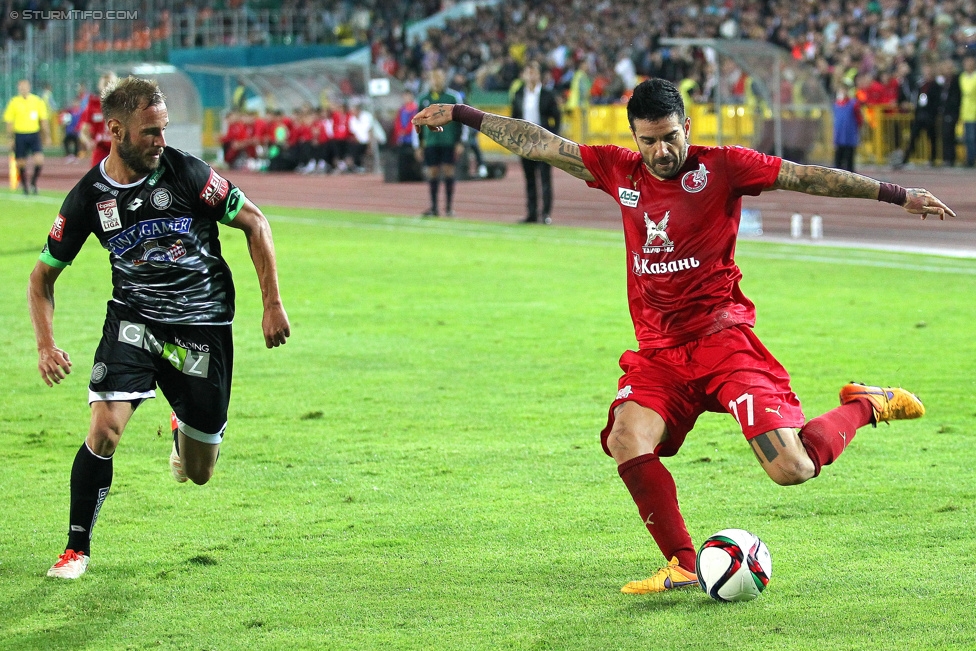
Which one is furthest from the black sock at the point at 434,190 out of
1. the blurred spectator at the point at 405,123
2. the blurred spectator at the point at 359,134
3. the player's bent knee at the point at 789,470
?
the player's bent knee at the point at 789,470

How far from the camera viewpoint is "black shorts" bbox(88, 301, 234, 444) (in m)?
5.09

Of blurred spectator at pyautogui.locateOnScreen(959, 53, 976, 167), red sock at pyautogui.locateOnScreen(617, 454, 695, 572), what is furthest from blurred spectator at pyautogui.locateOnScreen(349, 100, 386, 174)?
red sock at pyautogui.locateOnScreen(617, 454, 695, 572)

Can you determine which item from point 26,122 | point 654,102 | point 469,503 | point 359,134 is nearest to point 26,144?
point 26,122

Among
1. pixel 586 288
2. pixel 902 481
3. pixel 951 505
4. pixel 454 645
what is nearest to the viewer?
pixel 454 645

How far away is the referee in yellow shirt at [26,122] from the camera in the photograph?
25.3m

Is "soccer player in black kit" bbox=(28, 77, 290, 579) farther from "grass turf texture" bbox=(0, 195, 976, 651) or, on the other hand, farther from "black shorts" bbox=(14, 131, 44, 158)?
"black shorts" bbox=(14, 131, 44, 158)

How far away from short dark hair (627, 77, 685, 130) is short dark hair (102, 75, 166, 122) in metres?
1.77

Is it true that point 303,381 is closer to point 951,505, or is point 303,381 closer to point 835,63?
point 951,505

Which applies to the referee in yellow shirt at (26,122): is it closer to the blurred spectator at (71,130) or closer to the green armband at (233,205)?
the blurred spectator at (71,130)

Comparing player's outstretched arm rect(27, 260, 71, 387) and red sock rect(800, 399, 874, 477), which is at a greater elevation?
player's outstretched arm rect(27, 260, 71, 387)

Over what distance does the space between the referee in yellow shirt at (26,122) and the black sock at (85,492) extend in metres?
21.3

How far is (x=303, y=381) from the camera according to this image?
9.14 metres

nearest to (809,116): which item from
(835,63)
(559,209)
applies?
(835,63)

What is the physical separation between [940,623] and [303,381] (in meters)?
5.45
